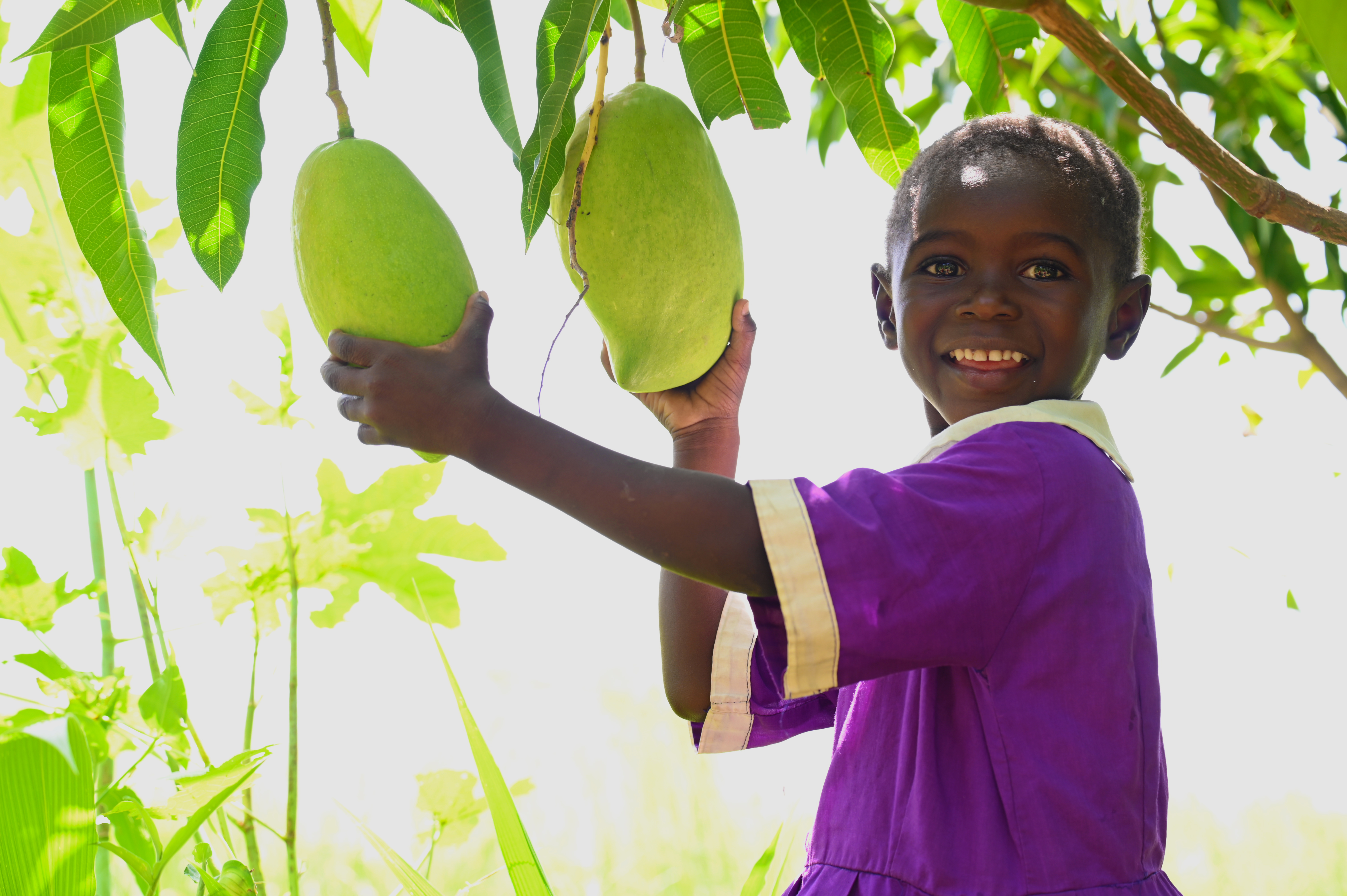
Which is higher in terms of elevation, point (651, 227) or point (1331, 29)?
point (651, 227)

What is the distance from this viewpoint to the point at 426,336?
72 centimetres

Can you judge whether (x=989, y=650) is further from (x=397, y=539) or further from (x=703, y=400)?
(x=397, y=539)

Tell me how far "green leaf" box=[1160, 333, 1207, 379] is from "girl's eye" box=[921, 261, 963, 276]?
1.28 meters

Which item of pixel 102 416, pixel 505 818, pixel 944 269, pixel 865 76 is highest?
pixel 865 76

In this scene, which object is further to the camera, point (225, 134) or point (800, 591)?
point (225, 134)

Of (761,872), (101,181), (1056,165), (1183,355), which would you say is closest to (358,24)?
(101,181)

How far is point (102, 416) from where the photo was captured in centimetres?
103

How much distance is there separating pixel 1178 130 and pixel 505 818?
0.74 metres

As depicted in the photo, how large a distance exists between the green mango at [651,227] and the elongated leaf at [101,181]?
0.33 metres

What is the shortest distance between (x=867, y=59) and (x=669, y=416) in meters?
0.41

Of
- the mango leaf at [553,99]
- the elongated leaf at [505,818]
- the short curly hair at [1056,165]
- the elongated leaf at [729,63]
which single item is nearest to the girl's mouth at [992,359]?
the short curly hair at [1056,165]

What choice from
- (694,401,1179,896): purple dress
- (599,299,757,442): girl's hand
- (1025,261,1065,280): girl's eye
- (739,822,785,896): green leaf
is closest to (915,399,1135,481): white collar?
(694,401,1179,896): purple dress

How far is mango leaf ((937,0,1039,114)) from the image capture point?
3.25 ft

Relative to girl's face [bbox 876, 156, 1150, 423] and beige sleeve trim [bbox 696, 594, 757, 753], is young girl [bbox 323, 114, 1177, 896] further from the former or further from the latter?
beige sleeve trim [bbox 696, 594, 757, 753]
